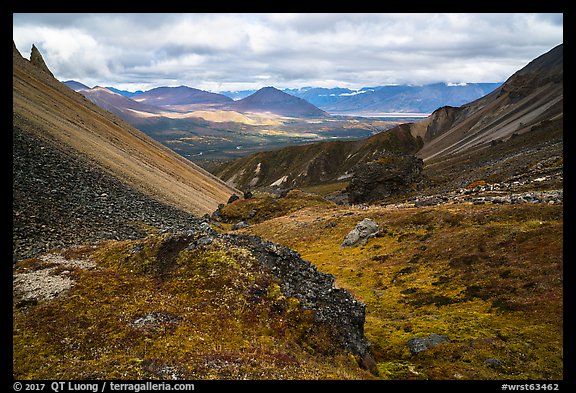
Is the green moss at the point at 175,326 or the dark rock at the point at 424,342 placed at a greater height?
the green moss at the point at 175,326

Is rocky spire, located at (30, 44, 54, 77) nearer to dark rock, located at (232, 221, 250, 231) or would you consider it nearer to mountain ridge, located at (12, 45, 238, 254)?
mountain ridge, located at (12, 45, 238, 254)

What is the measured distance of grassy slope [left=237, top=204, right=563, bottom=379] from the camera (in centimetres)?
2128

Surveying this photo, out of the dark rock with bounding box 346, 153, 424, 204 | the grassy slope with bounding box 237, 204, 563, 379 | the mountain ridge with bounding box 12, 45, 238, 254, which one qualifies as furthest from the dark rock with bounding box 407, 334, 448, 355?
the dark rock with bounding box 346, 153, 424, 204

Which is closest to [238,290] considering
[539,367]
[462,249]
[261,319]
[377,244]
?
[261,319]

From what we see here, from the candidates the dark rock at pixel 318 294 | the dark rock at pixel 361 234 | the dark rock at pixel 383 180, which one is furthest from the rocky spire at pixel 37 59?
the dark rock at pixel 318 294

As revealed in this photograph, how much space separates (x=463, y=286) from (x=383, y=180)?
231 feet

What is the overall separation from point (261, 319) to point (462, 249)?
91.5ft

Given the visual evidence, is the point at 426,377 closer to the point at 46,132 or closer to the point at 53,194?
the point at 53,194

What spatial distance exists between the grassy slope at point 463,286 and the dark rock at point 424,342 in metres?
0.44

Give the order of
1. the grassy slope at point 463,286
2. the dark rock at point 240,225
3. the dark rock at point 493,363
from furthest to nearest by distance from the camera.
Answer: the dark rock at point 240,225 < the grassy slope at point 463,286 < the dark rock at point 493,363

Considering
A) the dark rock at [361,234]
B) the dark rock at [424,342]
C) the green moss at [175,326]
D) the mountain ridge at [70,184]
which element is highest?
the mountain ridge at [70,184]

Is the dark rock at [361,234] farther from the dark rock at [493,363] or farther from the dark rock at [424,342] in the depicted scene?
the dark rock at [493,363]

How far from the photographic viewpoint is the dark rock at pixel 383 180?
100000 millimetres

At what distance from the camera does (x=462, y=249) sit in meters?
37.9
